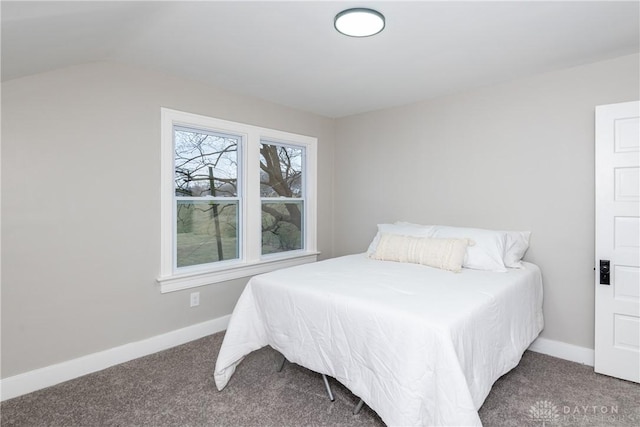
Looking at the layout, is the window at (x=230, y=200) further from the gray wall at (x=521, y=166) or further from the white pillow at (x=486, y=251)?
the white pillow at (x=486, y=251)

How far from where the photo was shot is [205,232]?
3332mm

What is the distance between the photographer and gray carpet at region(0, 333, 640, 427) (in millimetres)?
1963

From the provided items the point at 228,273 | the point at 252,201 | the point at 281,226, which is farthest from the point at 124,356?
the point at 281,226

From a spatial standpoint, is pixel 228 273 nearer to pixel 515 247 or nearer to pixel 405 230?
pixel 405 230

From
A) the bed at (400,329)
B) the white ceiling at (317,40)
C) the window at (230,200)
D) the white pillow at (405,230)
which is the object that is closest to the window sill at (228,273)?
the window at (230,200)

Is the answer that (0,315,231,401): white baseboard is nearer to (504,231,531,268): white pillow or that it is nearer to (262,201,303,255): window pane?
(262,201,303,255): window pane

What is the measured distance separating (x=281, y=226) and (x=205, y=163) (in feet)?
3.89

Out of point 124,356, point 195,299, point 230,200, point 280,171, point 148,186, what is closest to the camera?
point 124,356

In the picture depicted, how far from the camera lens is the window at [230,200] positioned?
3.03 m

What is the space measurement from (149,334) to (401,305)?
2194mm

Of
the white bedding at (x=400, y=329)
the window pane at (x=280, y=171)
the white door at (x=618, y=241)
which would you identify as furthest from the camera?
the window pane at (x=280, y=171)

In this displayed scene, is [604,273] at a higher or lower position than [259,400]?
higher

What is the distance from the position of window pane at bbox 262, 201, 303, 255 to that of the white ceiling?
1.42 metres

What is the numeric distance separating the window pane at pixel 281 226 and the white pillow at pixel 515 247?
232cm
